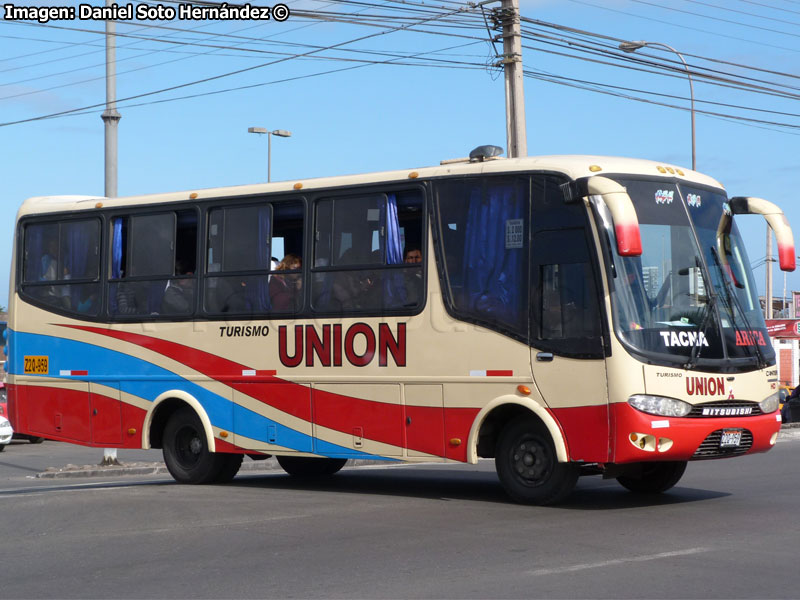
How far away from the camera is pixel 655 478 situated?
12.8 meters

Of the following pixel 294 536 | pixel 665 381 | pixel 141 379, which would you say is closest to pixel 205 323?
pixel 141 379

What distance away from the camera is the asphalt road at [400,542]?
24.5 ft

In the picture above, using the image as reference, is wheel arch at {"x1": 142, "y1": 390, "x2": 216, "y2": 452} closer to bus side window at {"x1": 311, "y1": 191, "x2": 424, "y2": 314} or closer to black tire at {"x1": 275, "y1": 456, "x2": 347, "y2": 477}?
black tire at {"x1": 275, "y1": 456, "x2": 347, "y2": 477}

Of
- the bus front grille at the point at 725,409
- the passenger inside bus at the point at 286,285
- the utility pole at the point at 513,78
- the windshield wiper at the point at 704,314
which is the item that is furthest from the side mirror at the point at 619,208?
the utility pole at the point at 513,78

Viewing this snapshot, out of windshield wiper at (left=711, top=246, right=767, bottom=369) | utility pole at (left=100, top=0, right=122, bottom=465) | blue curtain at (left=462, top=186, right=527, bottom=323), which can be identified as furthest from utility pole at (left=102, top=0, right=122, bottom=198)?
windshield wiper at (left=711, top=246, right=767, bottom=369)

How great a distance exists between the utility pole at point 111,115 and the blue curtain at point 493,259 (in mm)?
10935

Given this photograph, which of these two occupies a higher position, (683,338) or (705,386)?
(683,338)

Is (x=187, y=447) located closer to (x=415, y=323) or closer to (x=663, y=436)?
(x=415, y=323)

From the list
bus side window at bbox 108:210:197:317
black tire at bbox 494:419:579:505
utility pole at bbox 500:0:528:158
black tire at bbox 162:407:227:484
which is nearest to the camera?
black tire at bbox 494:419:579:505

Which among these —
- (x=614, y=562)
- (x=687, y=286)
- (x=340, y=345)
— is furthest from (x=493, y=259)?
(x=614, y=562)

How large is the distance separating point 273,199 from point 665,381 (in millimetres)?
5331

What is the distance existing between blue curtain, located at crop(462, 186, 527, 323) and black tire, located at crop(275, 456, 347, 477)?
4.64 metres

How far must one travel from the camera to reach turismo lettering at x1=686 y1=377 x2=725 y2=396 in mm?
11047

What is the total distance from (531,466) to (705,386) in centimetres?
188
